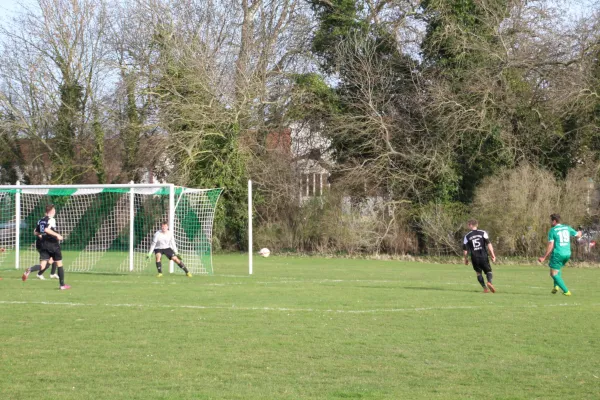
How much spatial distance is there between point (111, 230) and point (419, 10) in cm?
1719

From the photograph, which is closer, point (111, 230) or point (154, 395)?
point (154, 395)

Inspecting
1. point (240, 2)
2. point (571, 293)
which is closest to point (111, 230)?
point (240, 2)

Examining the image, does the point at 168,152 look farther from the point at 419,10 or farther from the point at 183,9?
the point at 419,10

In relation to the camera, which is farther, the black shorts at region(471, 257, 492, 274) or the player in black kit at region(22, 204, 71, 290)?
the player in black kit at region(22, 204, 71, 290)

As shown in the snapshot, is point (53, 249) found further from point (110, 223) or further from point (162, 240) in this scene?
point (110, 223)

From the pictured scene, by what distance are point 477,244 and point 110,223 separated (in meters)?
20.8

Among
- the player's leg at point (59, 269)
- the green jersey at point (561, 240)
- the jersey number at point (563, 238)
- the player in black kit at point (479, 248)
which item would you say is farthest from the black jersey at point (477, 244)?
the player's leg at point (59, 269)

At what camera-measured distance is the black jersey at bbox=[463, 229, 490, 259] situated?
17422 mm

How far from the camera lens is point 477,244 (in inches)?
690

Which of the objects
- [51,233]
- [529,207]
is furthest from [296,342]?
[529,207]

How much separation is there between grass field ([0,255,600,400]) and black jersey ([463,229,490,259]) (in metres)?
0.89

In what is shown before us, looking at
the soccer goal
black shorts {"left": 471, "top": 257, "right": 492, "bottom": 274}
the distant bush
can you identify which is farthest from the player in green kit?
the distant bush

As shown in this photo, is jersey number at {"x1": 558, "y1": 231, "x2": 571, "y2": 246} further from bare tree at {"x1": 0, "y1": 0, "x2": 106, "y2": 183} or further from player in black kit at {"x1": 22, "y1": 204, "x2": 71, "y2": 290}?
bare tree at {"x1": 0, "y1": 0, "x2": 106, "y2": 183}

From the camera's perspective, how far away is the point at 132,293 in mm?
17391
